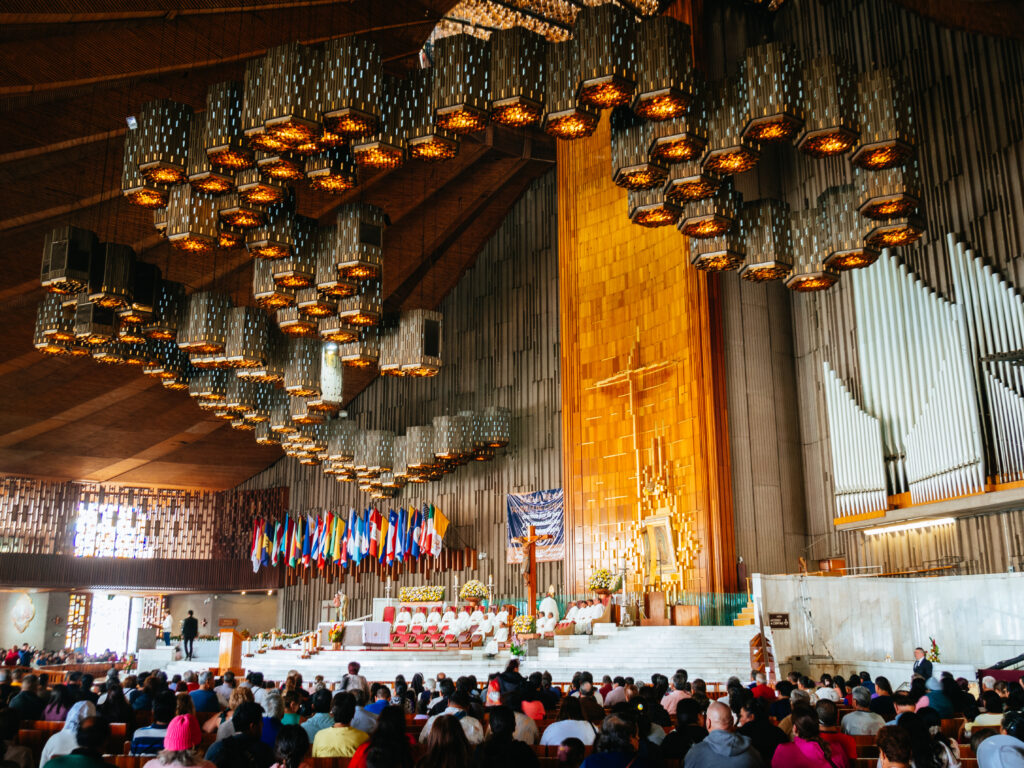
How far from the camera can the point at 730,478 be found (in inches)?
727

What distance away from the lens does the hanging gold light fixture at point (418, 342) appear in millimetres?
18703

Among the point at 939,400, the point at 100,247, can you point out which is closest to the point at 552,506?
the point at 939,400

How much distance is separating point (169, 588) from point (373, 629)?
13.7 m

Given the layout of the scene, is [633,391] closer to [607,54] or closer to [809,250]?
[809,250]

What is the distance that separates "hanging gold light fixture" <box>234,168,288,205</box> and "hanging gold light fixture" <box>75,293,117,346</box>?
15.8ft

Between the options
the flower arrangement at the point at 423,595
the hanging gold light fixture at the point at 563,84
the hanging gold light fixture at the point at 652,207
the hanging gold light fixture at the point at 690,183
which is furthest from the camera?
the flower arrangement at the point at 423,595

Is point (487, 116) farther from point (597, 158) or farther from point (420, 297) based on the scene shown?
point (420, 297)

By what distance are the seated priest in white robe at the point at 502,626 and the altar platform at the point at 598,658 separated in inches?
10.3

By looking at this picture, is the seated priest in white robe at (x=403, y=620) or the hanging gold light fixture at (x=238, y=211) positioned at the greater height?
the hanging gold light fixture at (x=238, y=211)

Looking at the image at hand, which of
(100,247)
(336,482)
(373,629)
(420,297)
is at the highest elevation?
(420,297)

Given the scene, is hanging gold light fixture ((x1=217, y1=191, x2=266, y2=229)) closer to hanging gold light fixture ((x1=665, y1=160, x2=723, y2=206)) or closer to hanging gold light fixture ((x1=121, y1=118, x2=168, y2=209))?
hanging gold light fixture ((x1=121, y1=118, x2=168, y2=209))

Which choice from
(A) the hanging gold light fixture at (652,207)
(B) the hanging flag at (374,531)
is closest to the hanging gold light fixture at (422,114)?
(A) the hanging gold light fixture at (652,207)

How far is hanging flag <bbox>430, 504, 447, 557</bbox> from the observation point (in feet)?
83.8

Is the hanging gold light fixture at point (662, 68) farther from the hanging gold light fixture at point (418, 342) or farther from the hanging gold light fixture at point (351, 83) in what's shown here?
the hanging gold light fixture at point (418, 342)
